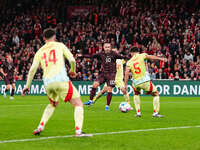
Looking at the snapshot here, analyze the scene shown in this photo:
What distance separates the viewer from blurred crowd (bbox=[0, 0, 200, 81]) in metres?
28.8

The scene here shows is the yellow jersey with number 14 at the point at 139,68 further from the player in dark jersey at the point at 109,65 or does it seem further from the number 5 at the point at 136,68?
the player in dark jersey at the point at 109,65

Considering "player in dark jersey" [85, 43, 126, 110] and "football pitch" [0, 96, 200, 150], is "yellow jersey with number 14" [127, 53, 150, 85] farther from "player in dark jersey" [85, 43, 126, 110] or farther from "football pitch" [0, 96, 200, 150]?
"player in dark jersey" [85, 43, 126, 110]

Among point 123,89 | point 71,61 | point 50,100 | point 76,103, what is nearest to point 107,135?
point 76,103

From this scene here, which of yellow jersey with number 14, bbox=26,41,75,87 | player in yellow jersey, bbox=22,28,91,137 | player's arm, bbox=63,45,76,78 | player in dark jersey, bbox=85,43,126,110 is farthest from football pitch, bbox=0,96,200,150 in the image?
player in dark jersey, bbox=85,43,126,110

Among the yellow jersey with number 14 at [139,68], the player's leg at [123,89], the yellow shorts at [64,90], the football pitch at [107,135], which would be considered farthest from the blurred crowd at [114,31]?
the yellow shorts at [64,90]

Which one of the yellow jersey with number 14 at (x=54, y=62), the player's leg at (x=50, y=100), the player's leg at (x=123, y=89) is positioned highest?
the yellow jersey with number 14 at (x=54, y=62)

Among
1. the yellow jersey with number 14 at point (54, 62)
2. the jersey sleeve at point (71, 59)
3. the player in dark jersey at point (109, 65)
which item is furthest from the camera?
the player in dark jersey at point (109, 65)

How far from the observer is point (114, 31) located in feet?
107

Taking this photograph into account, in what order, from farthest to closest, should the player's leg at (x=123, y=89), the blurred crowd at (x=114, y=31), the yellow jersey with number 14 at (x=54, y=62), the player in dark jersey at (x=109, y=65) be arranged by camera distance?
the blurred crowd at (x=114, y=31) → the player's leg at (x=123, y=89) → the player in dark jersey at (x=109, y=65) → the yellow jersey with number 14 at (x=54, y=62)

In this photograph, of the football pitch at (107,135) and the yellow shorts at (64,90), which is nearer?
the football pitch at (107,135)

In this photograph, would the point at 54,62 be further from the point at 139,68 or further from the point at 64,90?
the point at 139,68

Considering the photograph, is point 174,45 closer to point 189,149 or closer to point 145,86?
point 145,86

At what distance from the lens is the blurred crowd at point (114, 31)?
28.8 metres

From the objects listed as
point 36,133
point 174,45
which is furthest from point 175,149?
point 174,45
